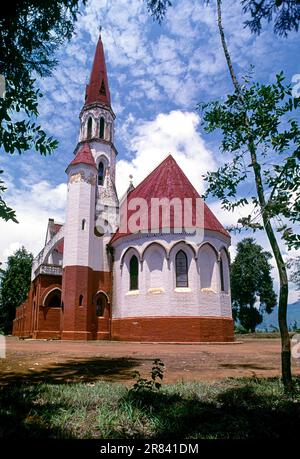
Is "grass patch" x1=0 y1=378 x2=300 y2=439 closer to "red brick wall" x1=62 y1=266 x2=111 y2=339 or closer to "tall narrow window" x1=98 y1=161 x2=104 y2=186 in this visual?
"red brick wall" x1=62 y1=266 x2=111 y2=339

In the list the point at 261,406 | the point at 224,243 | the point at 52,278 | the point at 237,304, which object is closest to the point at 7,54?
the point at 261,406

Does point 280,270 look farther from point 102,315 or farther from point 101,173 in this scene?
point 101,173

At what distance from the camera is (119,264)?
26766 millimetres

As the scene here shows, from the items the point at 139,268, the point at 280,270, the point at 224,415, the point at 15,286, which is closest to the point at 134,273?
the point at 139,268

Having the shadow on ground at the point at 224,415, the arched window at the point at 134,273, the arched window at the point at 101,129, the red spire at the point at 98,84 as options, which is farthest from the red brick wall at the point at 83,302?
the shadow on ground at the point at 224,415

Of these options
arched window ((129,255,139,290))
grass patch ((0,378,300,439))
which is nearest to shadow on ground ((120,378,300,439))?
grass patch ((0,378,300,439))

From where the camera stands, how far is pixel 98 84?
122 feet

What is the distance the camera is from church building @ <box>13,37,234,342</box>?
2317cm

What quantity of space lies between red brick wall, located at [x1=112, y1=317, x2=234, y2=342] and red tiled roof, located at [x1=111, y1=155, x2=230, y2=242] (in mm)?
6344

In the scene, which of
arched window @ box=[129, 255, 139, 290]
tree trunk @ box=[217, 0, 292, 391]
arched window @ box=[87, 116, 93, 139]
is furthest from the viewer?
arched window @ box=[87, 116, 93, 139]

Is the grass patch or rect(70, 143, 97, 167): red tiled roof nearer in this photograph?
the grass patch

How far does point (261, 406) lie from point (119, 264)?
73.1 ft

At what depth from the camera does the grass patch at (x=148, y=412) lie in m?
3.67
